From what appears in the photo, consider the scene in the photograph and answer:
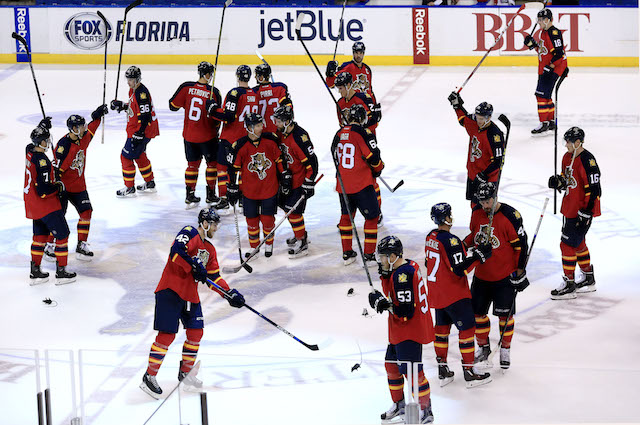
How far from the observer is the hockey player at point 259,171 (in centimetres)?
852

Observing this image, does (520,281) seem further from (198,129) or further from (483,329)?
(198,129)

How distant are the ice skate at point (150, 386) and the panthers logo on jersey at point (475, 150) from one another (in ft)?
13.0

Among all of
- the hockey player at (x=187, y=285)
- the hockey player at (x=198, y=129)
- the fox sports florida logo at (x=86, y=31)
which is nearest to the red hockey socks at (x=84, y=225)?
the hockey player at (x=198, y=129)

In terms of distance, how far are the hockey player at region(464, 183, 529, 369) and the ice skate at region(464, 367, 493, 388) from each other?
340 millimetres

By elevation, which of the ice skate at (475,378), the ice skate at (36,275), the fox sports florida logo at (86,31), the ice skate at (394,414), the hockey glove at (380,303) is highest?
the fox sports florida logo at (86,31)

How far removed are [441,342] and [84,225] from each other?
3526mm

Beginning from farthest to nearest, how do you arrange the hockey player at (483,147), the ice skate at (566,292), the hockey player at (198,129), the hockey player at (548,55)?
the hockey player at (548,55) < the hockey player at (198,129) < the hockey player at (483,147) < the ice skate at (566,292)

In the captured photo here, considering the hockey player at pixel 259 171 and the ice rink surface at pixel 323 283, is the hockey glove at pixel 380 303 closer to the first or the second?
the ice rink surface at pixel 323 283

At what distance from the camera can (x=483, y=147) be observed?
8.69 m

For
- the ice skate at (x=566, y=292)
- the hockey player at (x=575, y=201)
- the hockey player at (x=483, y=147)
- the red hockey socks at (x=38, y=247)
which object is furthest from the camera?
the hockey player at (x=483, y=147)

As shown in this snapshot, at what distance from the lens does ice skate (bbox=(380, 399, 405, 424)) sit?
17.5ft

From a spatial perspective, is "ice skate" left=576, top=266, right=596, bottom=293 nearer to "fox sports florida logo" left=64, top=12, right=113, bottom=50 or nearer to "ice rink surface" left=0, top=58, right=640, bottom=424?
"ice rink surface" left=0, top=58, right=640, bottom=424

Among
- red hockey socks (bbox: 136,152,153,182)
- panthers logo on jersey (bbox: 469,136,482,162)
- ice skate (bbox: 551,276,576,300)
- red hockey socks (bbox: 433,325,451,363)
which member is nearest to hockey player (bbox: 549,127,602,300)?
ice skate (bbox: 551,276,576,300)

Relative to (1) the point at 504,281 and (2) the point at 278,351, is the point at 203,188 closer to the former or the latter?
(2) the point at 278,351
